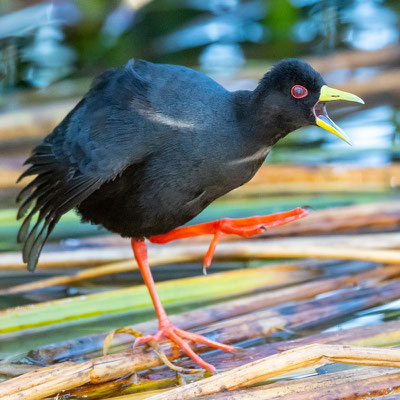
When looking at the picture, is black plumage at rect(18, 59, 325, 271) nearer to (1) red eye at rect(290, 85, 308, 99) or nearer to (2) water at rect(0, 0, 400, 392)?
(1) red eye at rect(290, 85, 308, 99)

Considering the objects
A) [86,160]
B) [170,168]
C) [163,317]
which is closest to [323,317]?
[163,317]

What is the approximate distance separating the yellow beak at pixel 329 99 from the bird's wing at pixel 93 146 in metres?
0.58

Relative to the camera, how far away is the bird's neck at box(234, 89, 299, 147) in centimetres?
273

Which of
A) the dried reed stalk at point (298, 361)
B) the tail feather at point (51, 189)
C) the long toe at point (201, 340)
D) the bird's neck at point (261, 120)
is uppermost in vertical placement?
the bird's neck at point (261, 120)

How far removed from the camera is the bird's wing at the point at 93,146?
271 centimetres

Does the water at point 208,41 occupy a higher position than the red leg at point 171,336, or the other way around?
the water at point 208,41

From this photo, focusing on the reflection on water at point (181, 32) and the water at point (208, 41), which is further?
the reflection on water at point (181, 32)

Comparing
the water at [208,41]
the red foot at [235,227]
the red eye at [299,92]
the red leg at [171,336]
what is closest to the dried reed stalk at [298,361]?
the red leg at [171,336]

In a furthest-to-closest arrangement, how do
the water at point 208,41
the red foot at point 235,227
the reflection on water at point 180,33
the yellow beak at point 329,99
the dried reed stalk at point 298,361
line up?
the reflection on water at point 180,33
the water at point 208,41
the red foot at point 235,227
the yellow beak at point 329,99
the dried reed stalk at point 298,361

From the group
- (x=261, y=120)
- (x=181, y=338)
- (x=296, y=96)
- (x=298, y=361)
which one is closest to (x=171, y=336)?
(x=181, y=338)

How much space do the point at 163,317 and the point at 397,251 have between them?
112 centimetres

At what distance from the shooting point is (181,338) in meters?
2.97

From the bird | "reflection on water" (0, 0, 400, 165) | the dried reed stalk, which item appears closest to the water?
"reflection on water" (0, 0, 400, 165)

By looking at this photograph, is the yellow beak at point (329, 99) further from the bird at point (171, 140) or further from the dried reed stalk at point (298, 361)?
the dried reed stalk at point (298, 361)
